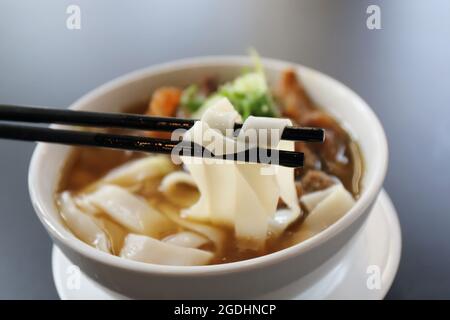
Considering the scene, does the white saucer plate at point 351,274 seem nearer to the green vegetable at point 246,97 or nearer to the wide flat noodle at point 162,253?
the wide flat noodle at point 162,253

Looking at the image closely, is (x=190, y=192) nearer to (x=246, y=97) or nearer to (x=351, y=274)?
(x=246, y=97)

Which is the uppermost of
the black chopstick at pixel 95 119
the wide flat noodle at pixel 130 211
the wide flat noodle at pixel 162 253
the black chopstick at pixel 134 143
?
the black chopstick at pixel 95 119

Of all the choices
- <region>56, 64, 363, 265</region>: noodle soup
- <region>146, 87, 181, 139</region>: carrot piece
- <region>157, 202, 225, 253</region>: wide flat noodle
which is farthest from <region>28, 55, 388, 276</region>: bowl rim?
<region>146, 87, 181, 139</region>: carrot piece

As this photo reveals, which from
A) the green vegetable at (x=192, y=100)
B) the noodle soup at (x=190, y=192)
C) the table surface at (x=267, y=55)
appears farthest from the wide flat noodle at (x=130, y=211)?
the green vegetable at (x=192, y=100)

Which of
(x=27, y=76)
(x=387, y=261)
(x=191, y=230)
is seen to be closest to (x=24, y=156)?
(x=27, y=76)

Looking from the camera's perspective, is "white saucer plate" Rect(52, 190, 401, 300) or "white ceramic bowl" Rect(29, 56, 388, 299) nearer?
"white ceramic bowl" Rect(29, 56, 388, 299)

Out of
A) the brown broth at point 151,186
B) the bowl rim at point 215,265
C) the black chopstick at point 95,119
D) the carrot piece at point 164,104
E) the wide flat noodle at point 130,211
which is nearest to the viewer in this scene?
the bowl rim at point 215,265

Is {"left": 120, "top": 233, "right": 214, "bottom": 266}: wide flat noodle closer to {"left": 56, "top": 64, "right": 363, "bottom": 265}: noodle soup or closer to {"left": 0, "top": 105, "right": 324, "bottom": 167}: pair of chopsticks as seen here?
{"left": 56, "top": 64, "right": 363, "bottom": 265}: noodle soup
